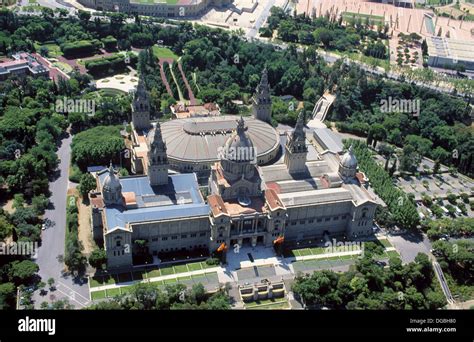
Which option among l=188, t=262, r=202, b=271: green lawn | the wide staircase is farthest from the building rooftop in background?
l=188, t=262, r=202, b=271: green lawn

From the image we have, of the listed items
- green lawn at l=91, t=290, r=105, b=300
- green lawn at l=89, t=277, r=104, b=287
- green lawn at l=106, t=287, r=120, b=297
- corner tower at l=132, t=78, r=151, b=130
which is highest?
corner tower at l=132, t=78, r=151, b=130

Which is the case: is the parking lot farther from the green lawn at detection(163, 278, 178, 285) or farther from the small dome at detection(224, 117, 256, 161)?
the green lawn at detection(163, 278, 178, 285)

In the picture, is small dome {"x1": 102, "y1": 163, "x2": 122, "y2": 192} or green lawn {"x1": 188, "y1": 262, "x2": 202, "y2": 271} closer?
small dome {"x1": 102, "y1": 163, "x2": 122, "y2": 192}

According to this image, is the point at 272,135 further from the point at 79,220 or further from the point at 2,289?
the point at 2,289

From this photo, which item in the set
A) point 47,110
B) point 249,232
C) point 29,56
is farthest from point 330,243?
point 29,56

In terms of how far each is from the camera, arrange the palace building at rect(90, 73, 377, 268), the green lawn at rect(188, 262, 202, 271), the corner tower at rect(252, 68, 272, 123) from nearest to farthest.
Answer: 1. the palace building at rect(90, 73, 377, 268)
2. the green lawn at rect(188, 262, 202, 271)
3. the corner tower at rect(252, 68, 272, 123)

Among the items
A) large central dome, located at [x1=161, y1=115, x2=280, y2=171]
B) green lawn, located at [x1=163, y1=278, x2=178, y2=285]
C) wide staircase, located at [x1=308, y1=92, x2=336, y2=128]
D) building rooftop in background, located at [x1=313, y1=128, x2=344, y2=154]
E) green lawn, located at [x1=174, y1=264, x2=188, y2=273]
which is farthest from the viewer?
wide staircase, located at [x1=308, y1=92, x2=336, y2=128]

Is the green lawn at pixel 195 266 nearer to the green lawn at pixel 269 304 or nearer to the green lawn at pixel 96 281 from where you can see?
the green lawn at pixel 269 304
